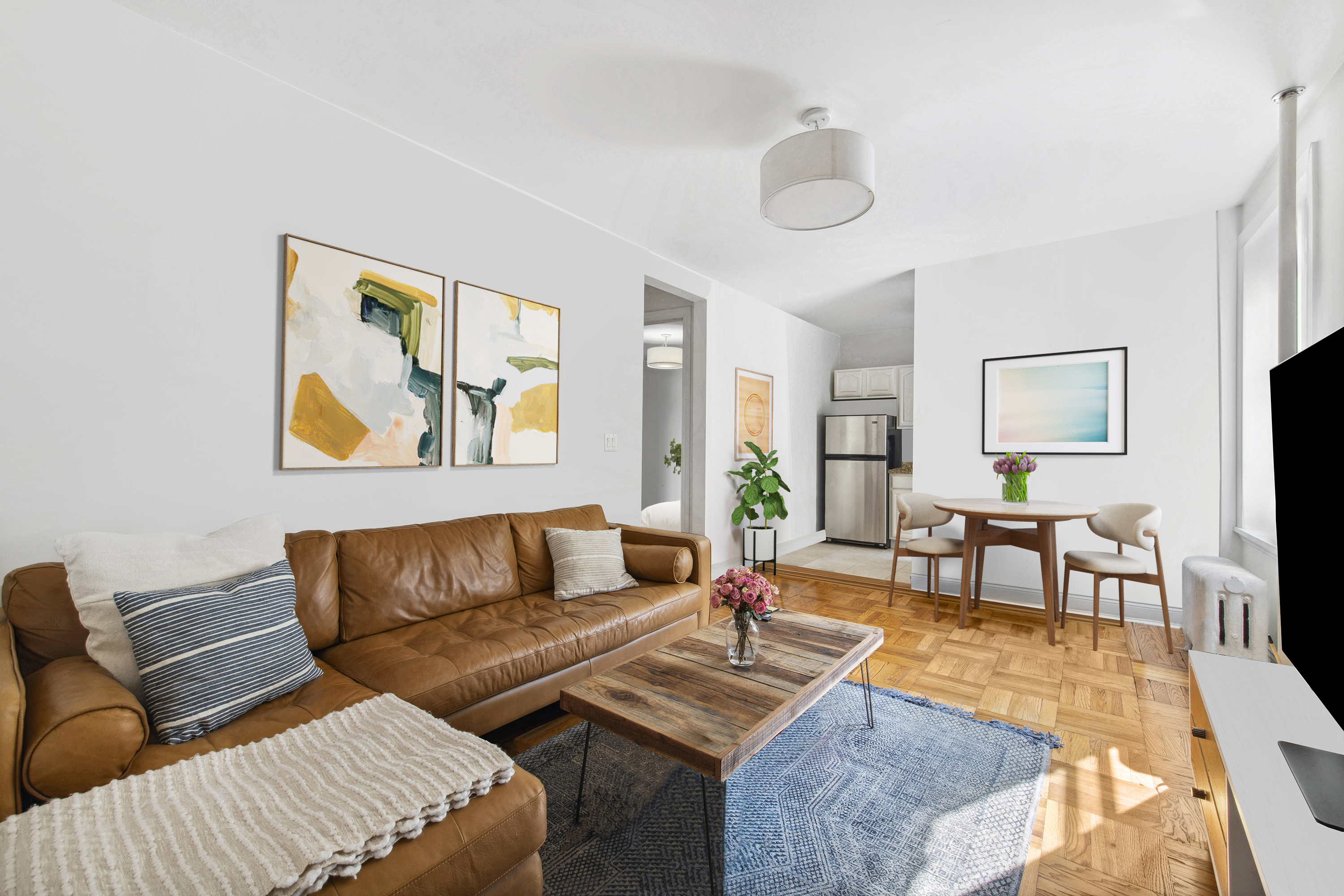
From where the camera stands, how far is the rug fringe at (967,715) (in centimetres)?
222

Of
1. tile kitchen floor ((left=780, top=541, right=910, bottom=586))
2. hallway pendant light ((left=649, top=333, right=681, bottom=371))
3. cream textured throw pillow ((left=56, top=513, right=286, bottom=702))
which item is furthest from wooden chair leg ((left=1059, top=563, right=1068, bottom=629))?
cream textured throw pillow ((left=56, top=513, right=286, bottom=702))

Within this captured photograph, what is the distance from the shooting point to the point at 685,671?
1.87 m

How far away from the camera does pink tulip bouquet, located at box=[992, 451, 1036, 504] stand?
371 centimetres

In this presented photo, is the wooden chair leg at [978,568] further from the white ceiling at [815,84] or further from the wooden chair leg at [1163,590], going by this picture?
the white ceiling at [815,84]

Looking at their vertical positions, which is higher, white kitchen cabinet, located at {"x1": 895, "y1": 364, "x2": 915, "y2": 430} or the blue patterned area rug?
white kitchen cabinet, located at {"x1": 895, "y1": 364, "x2": 915, "y2": 430}

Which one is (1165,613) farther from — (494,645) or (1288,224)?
(494,645)

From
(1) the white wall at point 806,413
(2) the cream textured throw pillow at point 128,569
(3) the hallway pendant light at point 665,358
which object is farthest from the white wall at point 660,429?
(2) the cream textured throw pillow at point 128,569

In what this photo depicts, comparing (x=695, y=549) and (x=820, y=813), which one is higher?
(x=695, y=549)

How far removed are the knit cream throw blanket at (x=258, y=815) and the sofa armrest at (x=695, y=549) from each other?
1835 millimetres

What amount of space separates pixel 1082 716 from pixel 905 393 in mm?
4562

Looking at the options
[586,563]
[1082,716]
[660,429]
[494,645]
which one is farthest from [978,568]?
[660,429]

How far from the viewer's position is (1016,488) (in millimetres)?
3732

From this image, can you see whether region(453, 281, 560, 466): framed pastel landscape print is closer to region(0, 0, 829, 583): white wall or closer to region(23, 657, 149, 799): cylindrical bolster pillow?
region(0, 0, 829, 583): white wall

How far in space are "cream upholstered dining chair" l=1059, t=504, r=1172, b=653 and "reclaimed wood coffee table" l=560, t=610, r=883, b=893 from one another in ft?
6.57
